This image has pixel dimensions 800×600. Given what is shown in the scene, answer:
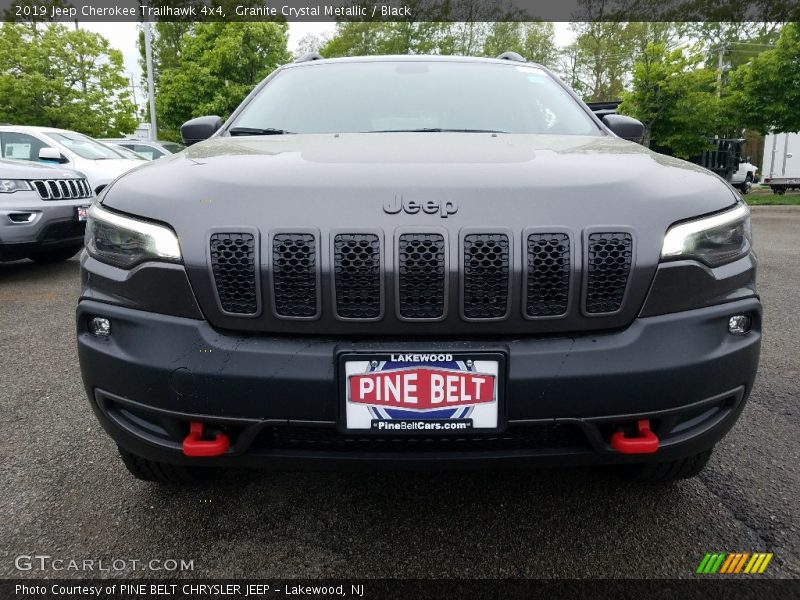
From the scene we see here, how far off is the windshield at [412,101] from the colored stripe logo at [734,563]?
157cm

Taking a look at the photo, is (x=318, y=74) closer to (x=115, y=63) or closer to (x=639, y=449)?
(x=639, y=449)

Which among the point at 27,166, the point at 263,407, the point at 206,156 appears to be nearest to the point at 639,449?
the point at 263,407

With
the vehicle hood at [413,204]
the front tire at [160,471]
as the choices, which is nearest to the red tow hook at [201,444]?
the vehicle hood at [413,204]

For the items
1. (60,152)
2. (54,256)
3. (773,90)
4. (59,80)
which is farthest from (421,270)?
(59,80)

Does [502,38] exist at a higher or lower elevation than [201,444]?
higher

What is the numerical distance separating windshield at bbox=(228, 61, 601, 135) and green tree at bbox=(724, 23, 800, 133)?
60.4 ft

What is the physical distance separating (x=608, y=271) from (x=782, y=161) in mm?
25059

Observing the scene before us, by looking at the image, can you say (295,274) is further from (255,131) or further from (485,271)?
(255,131)

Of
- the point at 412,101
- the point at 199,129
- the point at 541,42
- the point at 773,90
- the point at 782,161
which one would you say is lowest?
the point at 782,161

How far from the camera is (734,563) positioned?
1.74 meters

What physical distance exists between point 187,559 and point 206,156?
121cm

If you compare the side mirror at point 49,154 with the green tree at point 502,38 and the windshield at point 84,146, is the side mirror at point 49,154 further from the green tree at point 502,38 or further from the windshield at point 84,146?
the green tree at point 502,38

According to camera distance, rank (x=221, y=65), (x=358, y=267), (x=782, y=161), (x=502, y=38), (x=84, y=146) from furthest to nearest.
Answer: (x=502, y=38) < (x=221, y=65) < (x=782, y=161) < (x=84, y=146) < (x=358, y=267)

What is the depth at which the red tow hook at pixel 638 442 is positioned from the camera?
1.53 metres
